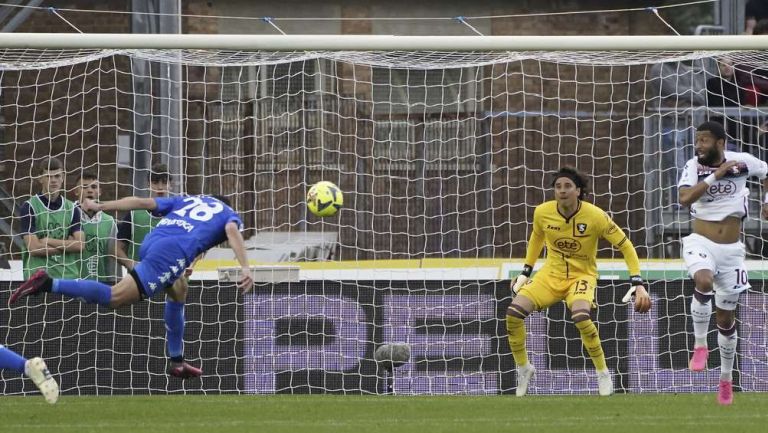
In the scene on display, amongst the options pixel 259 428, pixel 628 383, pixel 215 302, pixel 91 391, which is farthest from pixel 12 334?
pixel 628 383

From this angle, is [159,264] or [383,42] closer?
[159,264]

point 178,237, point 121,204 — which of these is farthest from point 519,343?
point 121,204

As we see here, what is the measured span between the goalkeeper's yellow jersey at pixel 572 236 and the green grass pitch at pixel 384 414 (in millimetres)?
1141

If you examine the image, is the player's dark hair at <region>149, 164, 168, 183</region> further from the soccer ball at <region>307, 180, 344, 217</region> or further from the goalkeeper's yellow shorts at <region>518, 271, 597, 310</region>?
the goalkeeper's yellow shorts at <region>518, 271, 597, 310</region>

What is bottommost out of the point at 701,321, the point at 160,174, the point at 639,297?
the point at 701,321

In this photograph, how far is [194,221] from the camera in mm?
11555

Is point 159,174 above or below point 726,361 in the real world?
above

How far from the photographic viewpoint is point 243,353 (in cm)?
1391

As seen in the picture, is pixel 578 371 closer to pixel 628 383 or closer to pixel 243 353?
pixel 628 383

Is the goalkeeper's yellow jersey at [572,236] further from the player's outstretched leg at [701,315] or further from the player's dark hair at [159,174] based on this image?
the player's dark hair at [159,174]

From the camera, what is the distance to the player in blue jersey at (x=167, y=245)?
1108 cm

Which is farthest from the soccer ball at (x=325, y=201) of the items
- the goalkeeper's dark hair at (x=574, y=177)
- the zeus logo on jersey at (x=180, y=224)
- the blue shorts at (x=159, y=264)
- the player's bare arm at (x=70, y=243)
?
the player's bare arm at (x=70, y=243)

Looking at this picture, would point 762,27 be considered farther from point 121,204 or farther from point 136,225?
point 121,204

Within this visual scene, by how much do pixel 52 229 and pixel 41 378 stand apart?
3984 mm
